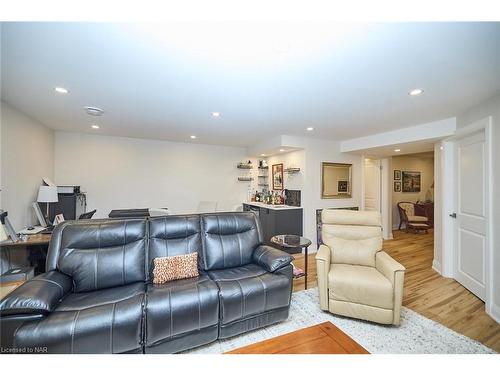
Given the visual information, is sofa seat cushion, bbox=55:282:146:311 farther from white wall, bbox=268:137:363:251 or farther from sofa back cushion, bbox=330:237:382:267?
white wall, bbox=268:137:363:251

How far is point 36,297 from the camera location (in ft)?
4.39

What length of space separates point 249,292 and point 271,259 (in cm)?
43

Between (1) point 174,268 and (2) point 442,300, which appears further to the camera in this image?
(2) point 442,300

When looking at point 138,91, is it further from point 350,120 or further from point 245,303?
point 350,120

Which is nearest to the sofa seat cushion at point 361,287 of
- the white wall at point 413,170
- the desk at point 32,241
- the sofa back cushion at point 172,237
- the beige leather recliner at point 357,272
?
the beige leather recliner at point 357,272

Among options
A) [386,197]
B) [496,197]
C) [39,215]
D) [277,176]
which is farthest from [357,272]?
[39,215]

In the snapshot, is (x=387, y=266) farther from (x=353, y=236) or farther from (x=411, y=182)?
(x=411, y=182)

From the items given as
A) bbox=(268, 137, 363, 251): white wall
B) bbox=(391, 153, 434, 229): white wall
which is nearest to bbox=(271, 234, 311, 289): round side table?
bbox=(268, 137, 363, 251): white wall

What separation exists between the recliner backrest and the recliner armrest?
113mm

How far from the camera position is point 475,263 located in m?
2.57

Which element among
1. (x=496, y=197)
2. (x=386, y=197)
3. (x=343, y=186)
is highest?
(x=343, y=186)

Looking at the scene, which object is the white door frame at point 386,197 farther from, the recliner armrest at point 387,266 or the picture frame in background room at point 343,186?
the recliner armrest at point 387,266
